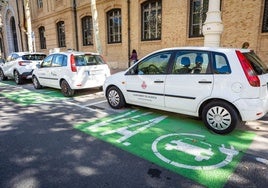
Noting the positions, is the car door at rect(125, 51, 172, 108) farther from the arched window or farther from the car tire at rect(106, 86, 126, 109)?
the arched window

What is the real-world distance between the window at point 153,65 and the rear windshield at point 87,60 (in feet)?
8.60

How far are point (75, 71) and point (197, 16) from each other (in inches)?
289

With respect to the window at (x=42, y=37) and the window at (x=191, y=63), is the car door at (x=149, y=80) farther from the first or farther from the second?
the window at (x=42, y=37)

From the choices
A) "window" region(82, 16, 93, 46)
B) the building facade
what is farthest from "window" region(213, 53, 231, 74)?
"window" region(82, 16, 93, 46)

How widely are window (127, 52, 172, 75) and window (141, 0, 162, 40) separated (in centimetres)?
816

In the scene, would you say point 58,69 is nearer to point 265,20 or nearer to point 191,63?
point 191,63

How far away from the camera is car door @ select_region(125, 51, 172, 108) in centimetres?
498

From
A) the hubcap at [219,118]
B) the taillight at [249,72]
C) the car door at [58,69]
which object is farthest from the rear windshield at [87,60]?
the taillight at [249,72]

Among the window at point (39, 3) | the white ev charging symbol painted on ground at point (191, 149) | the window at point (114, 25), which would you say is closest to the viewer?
the white ev charging symbol painted on ground at point (191, 149)

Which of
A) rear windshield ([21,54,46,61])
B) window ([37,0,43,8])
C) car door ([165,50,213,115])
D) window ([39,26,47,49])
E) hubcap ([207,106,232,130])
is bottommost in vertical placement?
hubcap ([207,106,232,130])

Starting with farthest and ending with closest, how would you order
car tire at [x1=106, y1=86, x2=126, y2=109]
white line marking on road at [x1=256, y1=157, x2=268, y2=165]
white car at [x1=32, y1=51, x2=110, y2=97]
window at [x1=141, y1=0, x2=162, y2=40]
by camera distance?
1. window at [x1=141, y1=0, x2=162, y2=40]
2. white car at [x1=32, y1=51, x2=110, y2=97]
3. car tire at [x1=106, y1=86, x2=126, y2=109]
4. white line marking on road at [x1=256, y1=157, x2=268, y2=165]

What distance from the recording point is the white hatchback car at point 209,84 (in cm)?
396

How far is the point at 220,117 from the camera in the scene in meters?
4.23

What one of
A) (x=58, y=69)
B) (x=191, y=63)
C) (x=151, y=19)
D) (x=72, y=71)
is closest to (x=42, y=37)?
(x=151, y=19)
